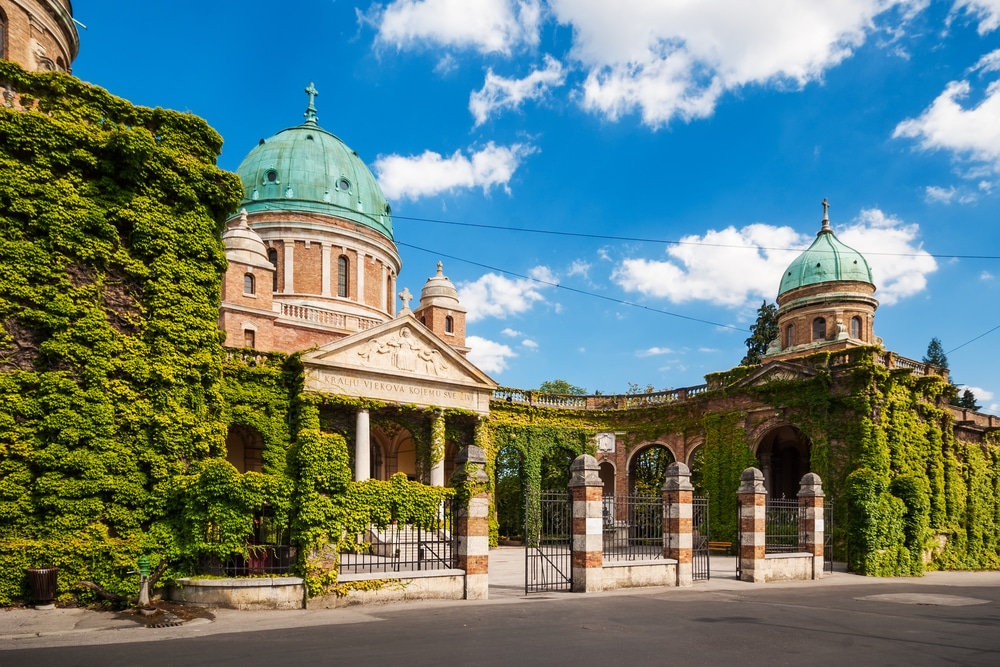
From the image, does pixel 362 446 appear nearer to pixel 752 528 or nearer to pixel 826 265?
pixel 752 528

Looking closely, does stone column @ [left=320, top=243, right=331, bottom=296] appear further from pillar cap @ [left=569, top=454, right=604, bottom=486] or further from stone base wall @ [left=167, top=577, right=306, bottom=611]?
stone base wall @ [left=167, top=577, right=306, bottom=611]

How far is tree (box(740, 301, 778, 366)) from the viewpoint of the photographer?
5744 centimetres

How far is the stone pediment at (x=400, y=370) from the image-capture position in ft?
99.3

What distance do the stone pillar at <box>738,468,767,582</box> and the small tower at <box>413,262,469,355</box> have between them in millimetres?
20932

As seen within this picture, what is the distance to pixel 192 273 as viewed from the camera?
18.8m

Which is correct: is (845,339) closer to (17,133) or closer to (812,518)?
(812,518)

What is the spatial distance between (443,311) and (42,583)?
90.5 feet

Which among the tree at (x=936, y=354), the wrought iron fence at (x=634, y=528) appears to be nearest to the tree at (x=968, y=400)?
the tree at (x=936, y=354)

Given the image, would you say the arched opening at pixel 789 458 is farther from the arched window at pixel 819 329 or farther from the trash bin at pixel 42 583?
the trash bin at pixel 42 583

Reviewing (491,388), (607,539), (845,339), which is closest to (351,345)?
(491,388)

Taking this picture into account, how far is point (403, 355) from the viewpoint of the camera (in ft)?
108

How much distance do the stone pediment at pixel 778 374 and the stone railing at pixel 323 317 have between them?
16822 millimetres

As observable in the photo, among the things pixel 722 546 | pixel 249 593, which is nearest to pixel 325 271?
pixel 722 546

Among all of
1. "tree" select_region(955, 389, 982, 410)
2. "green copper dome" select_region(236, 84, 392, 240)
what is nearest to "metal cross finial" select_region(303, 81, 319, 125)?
"green copper dome" select_region(236, 84, 392, 240)
